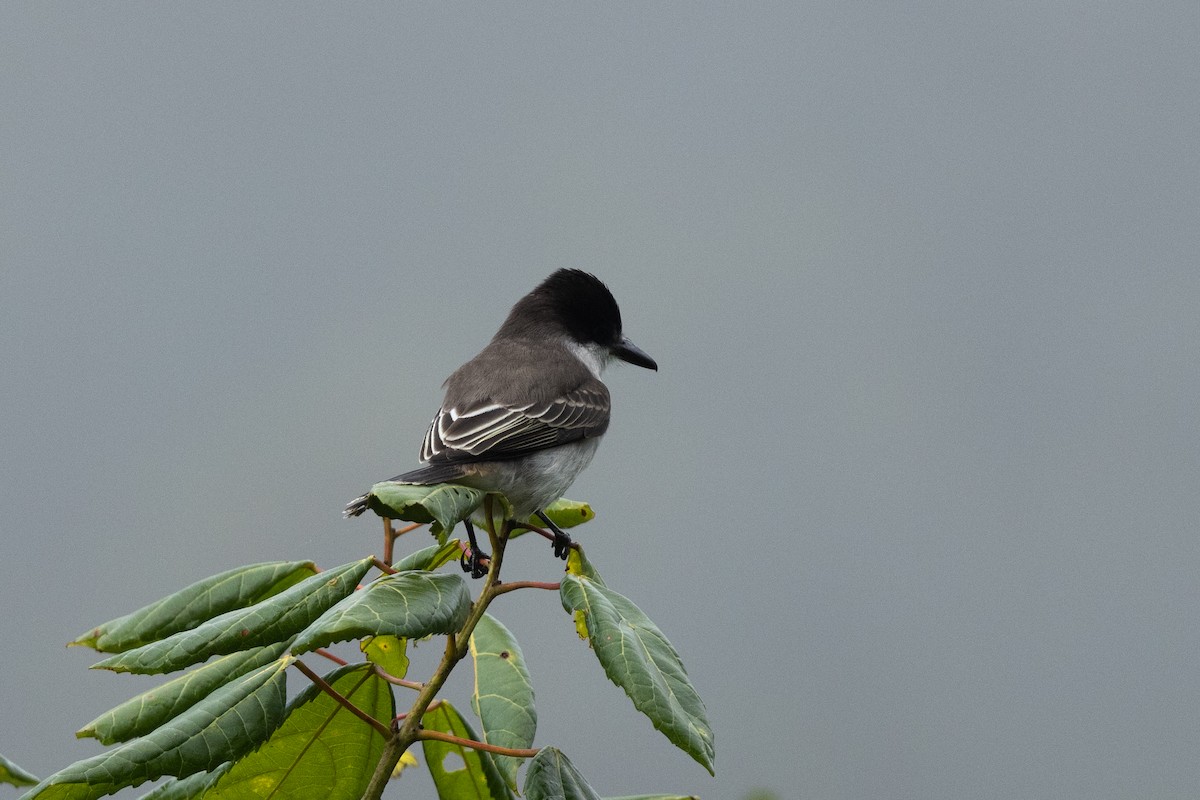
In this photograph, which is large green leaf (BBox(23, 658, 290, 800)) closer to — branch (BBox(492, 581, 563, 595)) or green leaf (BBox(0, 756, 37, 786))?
green leaf (BBox(0, 756, 37, 786))

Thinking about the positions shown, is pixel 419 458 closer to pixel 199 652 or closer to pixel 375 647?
pixel 375 647

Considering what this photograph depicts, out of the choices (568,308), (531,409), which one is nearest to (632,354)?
(568,308)

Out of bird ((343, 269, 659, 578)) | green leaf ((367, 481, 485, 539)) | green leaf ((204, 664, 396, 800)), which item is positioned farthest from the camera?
bird ((343, 269, 659, 578))

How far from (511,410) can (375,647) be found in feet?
4.60

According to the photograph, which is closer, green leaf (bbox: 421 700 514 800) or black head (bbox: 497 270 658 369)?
green leaf (bbox: 421 700 514 800)

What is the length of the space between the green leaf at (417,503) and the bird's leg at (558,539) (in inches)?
44.4

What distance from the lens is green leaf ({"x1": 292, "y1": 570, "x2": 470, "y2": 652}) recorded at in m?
1.99

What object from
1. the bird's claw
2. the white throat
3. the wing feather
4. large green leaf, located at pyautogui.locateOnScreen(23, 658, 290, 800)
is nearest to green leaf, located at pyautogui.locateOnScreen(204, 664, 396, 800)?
large green leaf, located at pyautogui.locateOnScreen(23, 658, 290, 800)

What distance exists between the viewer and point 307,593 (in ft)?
7.66

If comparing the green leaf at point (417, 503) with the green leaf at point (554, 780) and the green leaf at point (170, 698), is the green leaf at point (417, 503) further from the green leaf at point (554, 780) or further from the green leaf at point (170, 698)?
the green leaf at point (554, 780)

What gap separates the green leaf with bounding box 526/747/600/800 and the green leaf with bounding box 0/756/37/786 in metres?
0.93

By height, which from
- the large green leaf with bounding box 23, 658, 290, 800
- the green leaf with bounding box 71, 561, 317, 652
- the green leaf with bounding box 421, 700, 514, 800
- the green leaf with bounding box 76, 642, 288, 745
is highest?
the green leaf with bounding box 71, 561, 317, 652

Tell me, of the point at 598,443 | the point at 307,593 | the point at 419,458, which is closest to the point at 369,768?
the point at 307,593

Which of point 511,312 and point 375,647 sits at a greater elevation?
point 511,312
